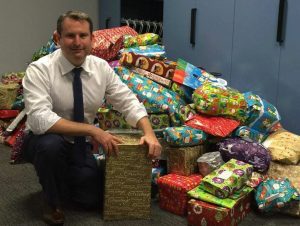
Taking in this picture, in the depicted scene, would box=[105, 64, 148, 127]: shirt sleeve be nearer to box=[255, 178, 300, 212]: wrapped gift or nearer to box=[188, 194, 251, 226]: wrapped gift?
box=[188, 194, 251, 226]: wrapped gift

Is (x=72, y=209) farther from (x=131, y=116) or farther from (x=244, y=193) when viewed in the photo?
(x=244, y=193)

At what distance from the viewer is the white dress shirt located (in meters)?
1.65

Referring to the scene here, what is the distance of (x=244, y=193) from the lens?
178cm

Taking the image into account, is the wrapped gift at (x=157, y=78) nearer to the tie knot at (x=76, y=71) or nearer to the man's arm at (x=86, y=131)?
the tie knot at (x=76, y=71)

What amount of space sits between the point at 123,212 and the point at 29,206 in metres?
0.49

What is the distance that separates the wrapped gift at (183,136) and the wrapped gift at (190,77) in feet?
1.38

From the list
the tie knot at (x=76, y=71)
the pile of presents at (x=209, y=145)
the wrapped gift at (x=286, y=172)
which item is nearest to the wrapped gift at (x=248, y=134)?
the pile of presents at (x=209, y=145)

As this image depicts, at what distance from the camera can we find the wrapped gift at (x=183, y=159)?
1.96m

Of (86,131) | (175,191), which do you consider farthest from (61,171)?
(175,191)

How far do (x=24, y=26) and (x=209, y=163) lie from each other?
2.71 metres

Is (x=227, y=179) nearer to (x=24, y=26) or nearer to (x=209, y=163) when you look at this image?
(x=209, y=163)

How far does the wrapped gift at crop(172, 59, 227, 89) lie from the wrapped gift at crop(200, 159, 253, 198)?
2.19ft

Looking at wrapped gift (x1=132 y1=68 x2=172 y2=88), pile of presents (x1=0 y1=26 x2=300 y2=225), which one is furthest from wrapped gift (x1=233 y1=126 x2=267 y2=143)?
wrapped gift (x1=132 y1=68 x2=172 y2=88)

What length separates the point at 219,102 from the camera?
2.08 meters
